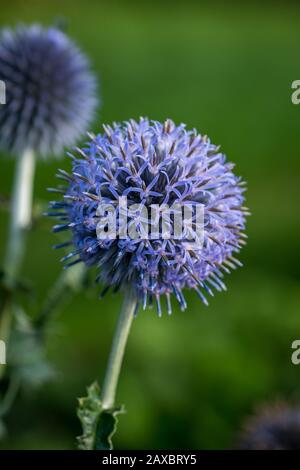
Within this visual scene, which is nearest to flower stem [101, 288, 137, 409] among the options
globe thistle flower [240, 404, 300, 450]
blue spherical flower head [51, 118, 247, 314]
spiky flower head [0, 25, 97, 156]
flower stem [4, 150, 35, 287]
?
blue spherical flower head [51, 118, 247, 314]

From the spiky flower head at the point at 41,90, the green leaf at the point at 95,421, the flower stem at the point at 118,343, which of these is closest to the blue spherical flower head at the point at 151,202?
the flower stem at the point at 118,343

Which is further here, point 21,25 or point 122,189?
point 21,25

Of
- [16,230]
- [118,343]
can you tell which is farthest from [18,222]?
[118,343]

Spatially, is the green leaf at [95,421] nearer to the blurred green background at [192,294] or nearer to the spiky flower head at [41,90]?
the blurred green background at [192,294]

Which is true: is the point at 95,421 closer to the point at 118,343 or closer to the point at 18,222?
the point at 118,343

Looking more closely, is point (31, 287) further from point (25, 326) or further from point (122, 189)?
point (122, 189)

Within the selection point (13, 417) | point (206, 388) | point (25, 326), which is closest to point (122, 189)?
point (25, 326)

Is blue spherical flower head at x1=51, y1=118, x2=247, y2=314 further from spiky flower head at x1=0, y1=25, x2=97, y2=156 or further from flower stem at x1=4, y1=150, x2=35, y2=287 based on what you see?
spiky flower head at x1=0, y1=25, x2=97, y2=156
